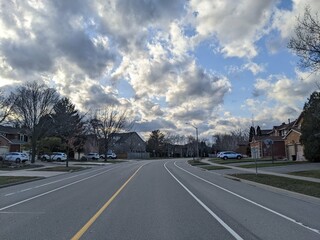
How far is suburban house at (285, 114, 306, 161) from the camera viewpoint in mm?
53178

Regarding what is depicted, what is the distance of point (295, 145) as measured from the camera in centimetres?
5512

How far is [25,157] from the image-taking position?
2349 inches

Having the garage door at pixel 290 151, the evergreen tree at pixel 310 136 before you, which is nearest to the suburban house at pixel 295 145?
the garage door at pixel 290 151

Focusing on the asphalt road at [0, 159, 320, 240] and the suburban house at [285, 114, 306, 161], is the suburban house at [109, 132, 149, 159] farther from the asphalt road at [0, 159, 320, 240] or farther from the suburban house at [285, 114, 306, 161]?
the asphalt road at [0, 159, 320, 240]

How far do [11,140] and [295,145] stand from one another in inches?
2382

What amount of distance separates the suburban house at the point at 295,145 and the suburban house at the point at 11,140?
1845 inches

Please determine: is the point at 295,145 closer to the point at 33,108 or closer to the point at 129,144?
the point at 33,108

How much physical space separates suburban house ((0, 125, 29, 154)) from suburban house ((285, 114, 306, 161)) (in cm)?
4686

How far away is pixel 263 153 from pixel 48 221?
220 feet

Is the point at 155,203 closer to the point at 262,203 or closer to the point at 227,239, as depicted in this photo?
the point at 262,203

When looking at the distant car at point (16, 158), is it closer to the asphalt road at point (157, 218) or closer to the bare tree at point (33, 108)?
the bare tree at point (33, 108)

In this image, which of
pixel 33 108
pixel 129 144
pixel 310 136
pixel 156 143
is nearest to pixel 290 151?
pixel 310 136

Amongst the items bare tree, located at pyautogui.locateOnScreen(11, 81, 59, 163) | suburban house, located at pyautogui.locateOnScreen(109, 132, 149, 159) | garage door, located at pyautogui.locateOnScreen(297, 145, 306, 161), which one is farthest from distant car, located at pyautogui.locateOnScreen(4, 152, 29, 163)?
suburban house, located at pyautogui.locateOnScreen(109, 132, 149, 159)

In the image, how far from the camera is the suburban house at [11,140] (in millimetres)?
76062
